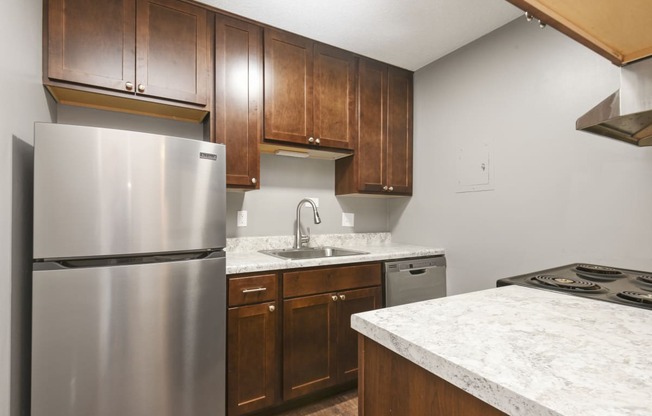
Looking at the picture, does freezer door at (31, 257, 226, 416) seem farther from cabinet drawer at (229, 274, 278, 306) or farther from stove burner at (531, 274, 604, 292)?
stove burner at (531, 274, 604, 292)

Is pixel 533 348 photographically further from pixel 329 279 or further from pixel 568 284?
pixel 329 279

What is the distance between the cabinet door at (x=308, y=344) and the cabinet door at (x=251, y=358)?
0.08 meters

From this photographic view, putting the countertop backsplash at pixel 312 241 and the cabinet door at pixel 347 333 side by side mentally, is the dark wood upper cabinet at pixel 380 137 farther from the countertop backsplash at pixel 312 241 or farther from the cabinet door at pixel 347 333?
the cabinet door at pixel 347 333

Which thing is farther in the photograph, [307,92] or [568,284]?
[307,92]

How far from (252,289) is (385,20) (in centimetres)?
181

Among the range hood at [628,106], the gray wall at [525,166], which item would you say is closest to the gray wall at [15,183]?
the range hood at [628,106]

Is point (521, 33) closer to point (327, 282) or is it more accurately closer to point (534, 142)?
point (534, 142)

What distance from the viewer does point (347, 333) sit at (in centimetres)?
200

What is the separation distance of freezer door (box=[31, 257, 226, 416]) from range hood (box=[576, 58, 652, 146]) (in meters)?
1.61

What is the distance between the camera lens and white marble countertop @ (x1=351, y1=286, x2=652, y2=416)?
1.50 feet

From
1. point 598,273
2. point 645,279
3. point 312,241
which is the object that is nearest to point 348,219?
point 312,241

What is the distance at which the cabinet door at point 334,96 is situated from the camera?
2.25m

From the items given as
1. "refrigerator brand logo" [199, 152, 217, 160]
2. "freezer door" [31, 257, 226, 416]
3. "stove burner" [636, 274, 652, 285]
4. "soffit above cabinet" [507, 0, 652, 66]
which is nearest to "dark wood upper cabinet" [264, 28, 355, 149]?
"refrigerator brand logo" [199, 152, 217, 160]

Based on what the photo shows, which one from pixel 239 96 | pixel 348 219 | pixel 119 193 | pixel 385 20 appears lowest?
pixel 348 219
